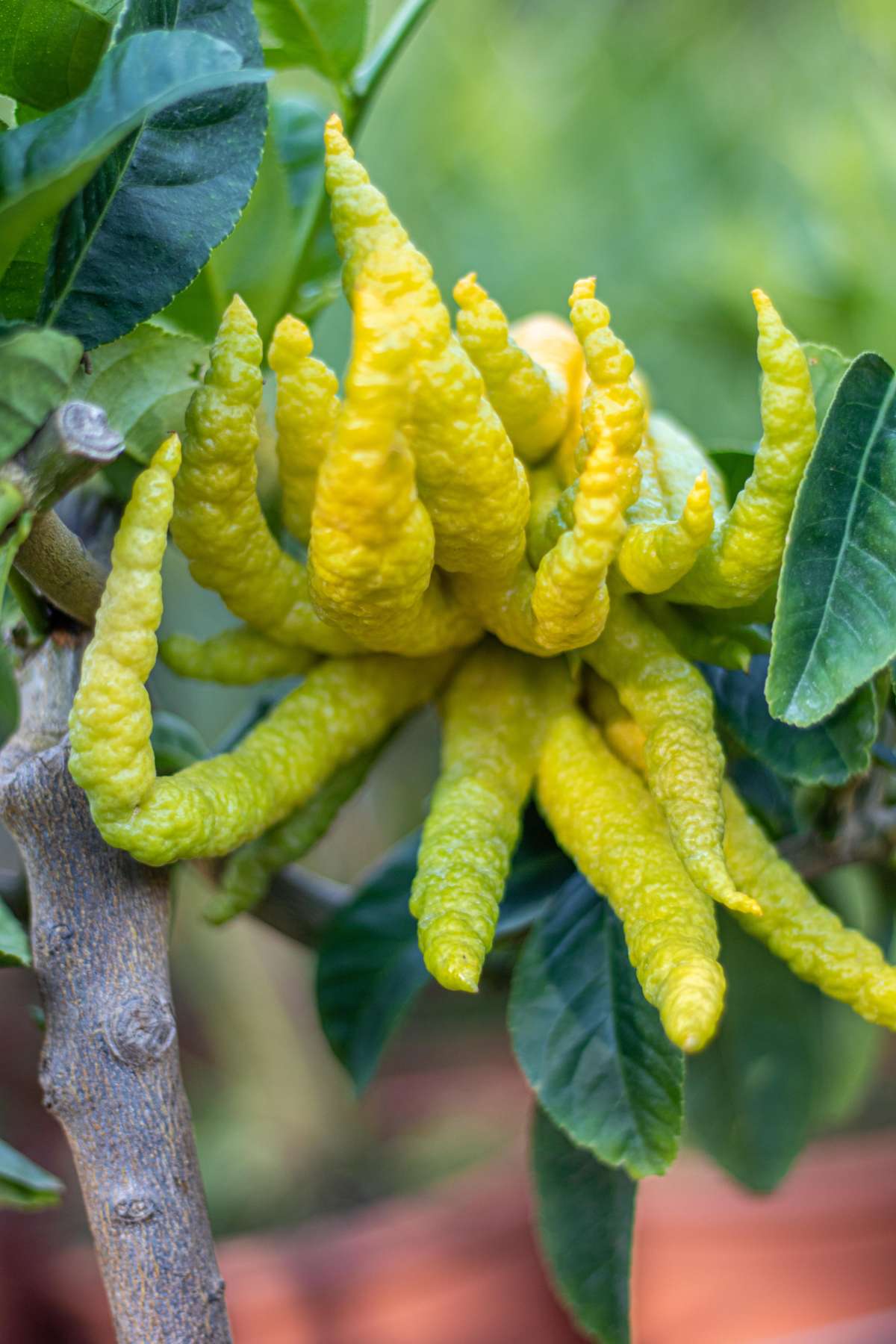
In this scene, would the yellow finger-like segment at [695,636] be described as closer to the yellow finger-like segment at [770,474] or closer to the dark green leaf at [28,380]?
the yellow finger-like segment at [770,474]

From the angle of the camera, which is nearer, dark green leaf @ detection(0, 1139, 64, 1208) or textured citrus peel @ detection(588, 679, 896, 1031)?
textured citrus peel @ detection(588, 679, 896, 1031)

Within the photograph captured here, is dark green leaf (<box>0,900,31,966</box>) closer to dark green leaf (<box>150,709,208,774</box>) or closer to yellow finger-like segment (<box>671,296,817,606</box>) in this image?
dark green leaf (<box>150,709,208,774</box>)

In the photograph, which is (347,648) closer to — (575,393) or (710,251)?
(575,393)

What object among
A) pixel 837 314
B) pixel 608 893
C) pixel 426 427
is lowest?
pixel 837 314

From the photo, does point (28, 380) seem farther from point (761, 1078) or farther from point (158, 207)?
point (761, 1078)

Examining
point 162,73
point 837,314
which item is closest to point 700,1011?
point 162,73

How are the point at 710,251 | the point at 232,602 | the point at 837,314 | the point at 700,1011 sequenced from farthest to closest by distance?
the point at 710,251, the point at 837,314, the point at 232,602, the point at 700,1011

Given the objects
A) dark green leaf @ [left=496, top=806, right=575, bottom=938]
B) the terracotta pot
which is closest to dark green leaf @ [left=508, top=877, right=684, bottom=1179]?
dark green leaf @ [left=496, top=806, right=575, bottom=938]
